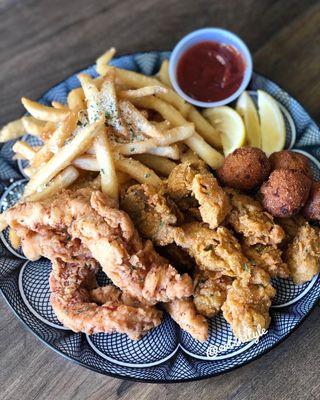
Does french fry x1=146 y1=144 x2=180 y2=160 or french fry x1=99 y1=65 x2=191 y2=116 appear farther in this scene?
french fry x1=99 y1=65 x2=191 y2=116

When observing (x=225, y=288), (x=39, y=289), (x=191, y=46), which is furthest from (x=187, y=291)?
(x=191, y=46)

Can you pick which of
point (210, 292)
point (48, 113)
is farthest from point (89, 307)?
point (48, 113)

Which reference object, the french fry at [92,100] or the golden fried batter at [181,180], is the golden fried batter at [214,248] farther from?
the french fry at [92,100]

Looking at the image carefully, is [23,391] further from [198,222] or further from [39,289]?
[198,222]

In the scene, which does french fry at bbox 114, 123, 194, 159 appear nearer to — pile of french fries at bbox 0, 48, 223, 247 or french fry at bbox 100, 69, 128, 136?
pile of french fries at bbox 0, 48, 223, 247

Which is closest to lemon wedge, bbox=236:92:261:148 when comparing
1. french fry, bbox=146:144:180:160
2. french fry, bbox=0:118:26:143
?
french fry, bbox=146:144:180:160

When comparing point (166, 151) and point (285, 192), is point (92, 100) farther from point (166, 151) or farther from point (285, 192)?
point (285, 192)
